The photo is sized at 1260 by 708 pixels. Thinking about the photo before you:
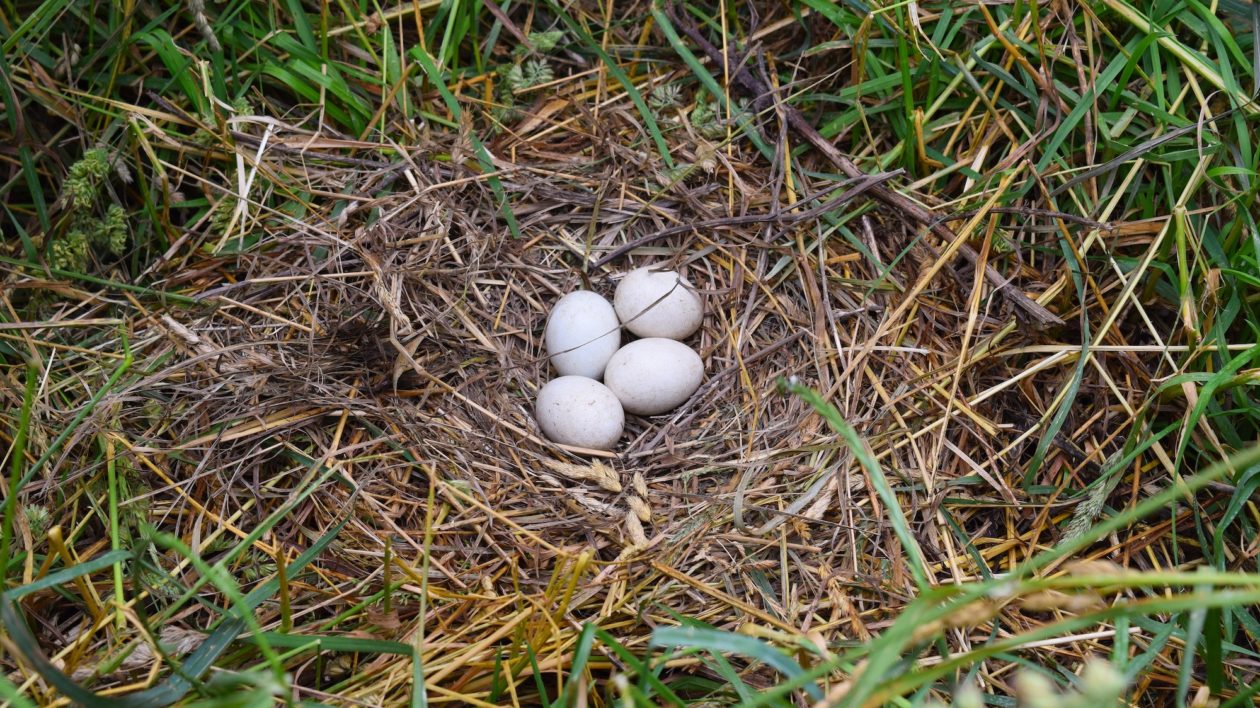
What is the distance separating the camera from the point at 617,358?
2244 mm

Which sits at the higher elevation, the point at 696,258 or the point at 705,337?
the point at 696,258

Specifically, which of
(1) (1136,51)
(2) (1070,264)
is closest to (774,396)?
(2) (1070,264)

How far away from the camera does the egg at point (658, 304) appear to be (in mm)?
2244

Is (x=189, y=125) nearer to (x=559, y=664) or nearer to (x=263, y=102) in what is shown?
(x=263, y=102)

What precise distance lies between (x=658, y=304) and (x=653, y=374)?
188 mm

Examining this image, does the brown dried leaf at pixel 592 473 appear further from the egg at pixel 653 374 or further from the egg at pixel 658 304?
the egg at pixel 658 304

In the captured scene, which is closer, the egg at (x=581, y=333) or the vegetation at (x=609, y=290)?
the vegetation at (x=609, y=290)

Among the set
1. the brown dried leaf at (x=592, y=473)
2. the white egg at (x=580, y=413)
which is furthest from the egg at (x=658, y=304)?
the brown dried leaf at (x=592, y=473)

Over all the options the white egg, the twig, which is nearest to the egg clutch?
the white egg

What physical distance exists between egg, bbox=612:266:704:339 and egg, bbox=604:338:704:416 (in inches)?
1.9

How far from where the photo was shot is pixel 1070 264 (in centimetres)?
199

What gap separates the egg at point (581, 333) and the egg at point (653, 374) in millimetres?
49

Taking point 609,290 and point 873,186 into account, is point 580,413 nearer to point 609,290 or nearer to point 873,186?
point 609,290

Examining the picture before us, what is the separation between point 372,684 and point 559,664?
0.34 m
